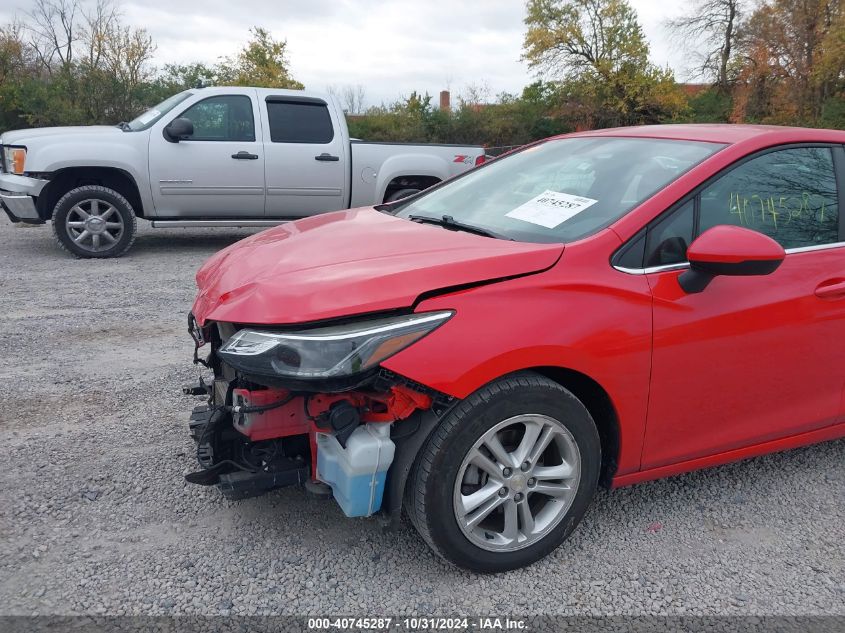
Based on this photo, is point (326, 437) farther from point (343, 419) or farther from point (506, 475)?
point (506, 475)

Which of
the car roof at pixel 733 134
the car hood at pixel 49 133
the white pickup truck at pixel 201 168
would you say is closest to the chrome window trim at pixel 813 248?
the car roof at pixel 733 134

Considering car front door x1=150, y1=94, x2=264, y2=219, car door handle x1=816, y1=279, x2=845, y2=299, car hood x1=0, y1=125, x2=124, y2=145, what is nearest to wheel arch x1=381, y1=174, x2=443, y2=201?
car front door x1=150, y1=94, x2=264, y2=219

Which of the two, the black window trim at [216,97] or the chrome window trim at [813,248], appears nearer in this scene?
the chrome window trim at [813,248]

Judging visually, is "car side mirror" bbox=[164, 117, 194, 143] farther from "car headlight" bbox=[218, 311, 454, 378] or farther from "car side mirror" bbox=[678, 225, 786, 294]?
"car side mirror" bbox=[678, 225, 786, 294]

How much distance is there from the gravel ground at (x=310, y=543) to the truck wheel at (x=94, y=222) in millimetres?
4609

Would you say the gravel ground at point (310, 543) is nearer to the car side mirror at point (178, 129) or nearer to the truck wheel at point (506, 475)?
the truck wheel at point (506, 475)

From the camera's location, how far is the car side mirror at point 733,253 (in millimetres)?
2506

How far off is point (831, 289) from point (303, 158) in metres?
7.05

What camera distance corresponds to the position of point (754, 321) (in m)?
2.80

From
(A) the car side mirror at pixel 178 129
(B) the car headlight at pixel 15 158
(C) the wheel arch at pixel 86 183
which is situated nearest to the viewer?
(B) the car headlight at pixel 15 158

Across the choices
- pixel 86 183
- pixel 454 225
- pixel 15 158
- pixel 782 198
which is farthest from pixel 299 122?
pixel 782 198

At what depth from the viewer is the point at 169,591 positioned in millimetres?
2504

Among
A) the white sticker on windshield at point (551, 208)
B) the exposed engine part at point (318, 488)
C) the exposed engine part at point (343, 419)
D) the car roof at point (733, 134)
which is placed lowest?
the exposed engine part at point (318, 488)

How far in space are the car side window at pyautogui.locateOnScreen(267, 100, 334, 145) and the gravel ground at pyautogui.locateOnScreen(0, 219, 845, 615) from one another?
5533 mm
